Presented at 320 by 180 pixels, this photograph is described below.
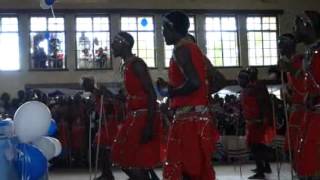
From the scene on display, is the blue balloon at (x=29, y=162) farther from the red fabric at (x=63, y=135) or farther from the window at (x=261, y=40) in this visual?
the window at (x=261, y=40)

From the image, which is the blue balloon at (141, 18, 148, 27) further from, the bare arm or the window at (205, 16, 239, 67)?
the bare arm

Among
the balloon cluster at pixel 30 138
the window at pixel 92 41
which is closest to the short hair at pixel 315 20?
the balloon cluster at pixel 30 138

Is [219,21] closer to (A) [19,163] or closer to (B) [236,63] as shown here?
(B) [236,63]

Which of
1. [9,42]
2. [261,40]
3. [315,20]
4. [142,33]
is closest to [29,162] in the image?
[315,20]

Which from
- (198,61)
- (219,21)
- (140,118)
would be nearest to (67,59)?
(219,21)

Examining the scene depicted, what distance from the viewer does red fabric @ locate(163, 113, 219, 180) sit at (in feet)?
Result: 11.9

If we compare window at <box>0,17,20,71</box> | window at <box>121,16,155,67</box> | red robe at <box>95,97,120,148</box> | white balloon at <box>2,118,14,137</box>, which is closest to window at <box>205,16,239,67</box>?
window at <box>121,16,155,67</box>

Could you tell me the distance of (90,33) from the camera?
16594 mm

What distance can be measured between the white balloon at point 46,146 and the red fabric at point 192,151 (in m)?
0.84

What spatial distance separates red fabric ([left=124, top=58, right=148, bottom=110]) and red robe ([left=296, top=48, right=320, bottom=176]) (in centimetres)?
133

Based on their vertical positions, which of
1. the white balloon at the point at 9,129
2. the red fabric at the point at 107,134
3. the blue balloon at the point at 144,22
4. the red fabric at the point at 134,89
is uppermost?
the blue balloon at the point at 144,22

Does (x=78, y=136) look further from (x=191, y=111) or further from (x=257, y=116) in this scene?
(x=191, y=111)

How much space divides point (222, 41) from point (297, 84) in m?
12.2

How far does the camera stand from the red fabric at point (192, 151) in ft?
11.9
